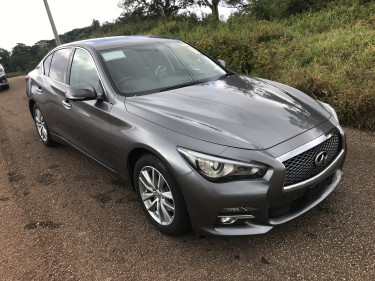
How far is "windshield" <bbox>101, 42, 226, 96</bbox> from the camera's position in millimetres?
3303

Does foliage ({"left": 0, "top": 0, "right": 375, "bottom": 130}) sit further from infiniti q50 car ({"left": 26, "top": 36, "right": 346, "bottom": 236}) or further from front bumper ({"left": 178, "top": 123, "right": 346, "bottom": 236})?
front bumper ({"left": 178, "top": 123, "right": 346, "bottom": 236})

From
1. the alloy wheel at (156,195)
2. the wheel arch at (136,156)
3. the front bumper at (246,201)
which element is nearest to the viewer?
the front bumper at (246,201)

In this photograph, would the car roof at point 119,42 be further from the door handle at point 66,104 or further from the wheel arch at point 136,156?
the wheel arch at point 136,156

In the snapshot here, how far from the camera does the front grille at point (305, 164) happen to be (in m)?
2.30

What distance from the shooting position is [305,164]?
2.39m

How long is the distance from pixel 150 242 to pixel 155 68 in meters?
1.82

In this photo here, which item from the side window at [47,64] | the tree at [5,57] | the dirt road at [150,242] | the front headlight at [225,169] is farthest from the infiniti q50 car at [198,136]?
the tree at [5,57]

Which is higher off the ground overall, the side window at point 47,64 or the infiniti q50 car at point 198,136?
the side window at point 47,64

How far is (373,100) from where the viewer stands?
15.4 feet

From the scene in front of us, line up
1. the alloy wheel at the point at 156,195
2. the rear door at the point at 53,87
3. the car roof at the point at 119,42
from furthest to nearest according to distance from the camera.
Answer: the rear door at the point at 53,87
the car roof at the point at 119,42
the alloy wheel at the point at 156,195

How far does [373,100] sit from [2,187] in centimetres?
515

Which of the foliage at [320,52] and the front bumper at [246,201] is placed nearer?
the front bumper at [246,201]

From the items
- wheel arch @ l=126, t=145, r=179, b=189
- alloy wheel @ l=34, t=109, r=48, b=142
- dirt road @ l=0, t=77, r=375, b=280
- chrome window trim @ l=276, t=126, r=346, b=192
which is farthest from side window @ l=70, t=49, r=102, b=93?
chrome window trim @ l=276, t=126, r=346, b=192

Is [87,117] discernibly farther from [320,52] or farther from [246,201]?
[320,52]
